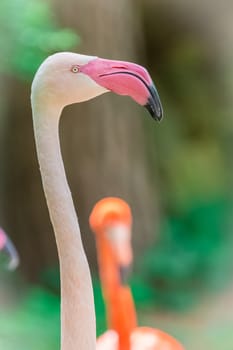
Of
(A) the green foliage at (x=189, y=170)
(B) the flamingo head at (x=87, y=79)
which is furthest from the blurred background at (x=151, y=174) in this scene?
(B) the flamingo head at (x=87, y=79)

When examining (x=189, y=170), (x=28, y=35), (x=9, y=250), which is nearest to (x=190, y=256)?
(x=189, y=170)

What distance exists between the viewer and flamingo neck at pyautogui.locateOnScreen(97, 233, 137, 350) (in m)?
0.80

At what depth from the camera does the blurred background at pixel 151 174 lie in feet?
2.99

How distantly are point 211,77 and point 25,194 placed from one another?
1.09 ft

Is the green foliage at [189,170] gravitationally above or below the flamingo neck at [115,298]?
above

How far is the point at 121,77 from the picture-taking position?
562mm

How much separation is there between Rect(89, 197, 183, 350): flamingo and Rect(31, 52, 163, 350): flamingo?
0.78 ft

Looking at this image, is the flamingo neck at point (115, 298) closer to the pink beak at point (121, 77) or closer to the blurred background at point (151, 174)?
the blurred background at point (151, 174)

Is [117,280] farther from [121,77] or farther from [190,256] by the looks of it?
[121,77]

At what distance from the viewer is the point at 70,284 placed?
57cm

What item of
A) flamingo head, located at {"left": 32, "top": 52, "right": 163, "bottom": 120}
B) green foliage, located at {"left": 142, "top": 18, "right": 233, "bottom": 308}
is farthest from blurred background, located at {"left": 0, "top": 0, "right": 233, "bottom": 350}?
flamingo head, located at {"left": 32, "top": 52, "right": 163, "bottom": 120}

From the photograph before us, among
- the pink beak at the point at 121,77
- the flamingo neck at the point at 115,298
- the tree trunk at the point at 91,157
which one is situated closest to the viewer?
the pink beak at the point at 121,77

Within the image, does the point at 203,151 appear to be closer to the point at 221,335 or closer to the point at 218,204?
the point at 218,204

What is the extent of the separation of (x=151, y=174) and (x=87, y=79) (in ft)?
1.35
